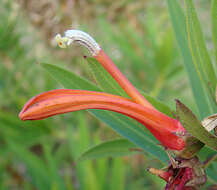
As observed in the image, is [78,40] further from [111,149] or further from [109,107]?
[111,149]

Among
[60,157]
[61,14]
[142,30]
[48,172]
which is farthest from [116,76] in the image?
[142,30]

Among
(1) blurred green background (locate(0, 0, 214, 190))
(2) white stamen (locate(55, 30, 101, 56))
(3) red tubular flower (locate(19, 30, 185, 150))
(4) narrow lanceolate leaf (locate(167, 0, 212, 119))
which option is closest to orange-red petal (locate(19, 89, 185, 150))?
(3) red tubular flower (locate(19, 30, 185, 150))

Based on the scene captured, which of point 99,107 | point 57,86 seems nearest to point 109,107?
point 99,107

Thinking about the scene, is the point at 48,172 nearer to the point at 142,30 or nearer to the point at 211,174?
the point at 211,174

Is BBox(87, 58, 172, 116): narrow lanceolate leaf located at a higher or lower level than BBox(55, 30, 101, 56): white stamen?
lower

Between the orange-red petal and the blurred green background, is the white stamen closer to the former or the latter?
Answer: the orange-red petal

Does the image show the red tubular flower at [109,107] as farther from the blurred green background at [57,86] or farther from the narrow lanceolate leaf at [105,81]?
the blurred green background at [57,86]

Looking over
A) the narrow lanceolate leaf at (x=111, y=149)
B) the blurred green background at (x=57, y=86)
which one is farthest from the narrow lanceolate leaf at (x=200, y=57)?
the blurred green background at (x=57, y=86)
